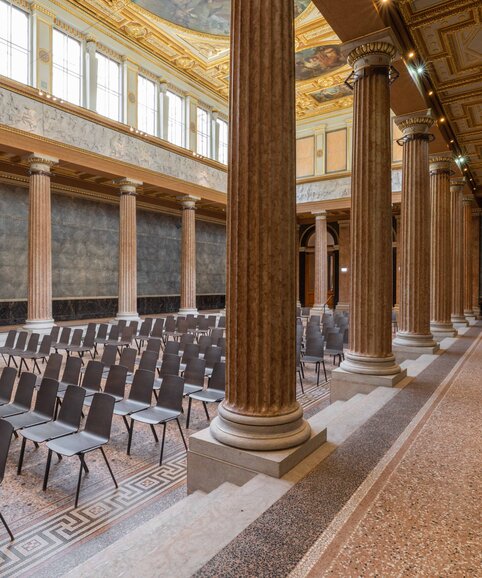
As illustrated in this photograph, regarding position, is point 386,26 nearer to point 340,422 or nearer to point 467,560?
point 340,422

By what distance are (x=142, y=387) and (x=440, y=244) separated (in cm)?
792

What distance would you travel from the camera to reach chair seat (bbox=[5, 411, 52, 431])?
4383mm

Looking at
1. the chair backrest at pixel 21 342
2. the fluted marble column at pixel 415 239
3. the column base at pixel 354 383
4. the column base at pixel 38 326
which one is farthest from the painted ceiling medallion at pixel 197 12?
the column base at pixel 354 383

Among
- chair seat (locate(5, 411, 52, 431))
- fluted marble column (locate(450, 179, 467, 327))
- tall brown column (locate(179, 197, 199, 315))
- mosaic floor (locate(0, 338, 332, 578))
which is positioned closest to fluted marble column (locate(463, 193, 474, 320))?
fluted marble column (locate(450, 179, 467, 327))

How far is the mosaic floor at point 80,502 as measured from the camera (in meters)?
2.88

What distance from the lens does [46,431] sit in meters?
4.18

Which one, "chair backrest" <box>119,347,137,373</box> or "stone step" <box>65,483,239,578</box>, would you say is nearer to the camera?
"stone step" <box>65,483,239,578</box>

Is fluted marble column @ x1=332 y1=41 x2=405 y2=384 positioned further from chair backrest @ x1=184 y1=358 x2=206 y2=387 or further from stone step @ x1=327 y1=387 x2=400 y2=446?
chair backrest @ x1=184 y1=358 x2=206 y2=387

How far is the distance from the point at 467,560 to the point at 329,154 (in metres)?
Answer: 20.3

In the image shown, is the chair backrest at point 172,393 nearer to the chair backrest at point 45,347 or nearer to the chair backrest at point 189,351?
the chair backrest at point 189,351

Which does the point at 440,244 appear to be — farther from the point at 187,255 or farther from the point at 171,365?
the point at 187,255

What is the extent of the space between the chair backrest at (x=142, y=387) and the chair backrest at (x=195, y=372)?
2.84ft

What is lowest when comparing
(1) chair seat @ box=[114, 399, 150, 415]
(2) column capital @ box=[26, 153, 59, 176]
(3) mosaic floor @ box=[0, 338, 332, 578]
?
(3) mosaic floor @ box=[0, 338, 332, 578]

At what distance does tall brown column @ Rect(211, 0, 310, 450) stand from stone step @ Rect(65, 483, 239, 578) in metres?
0.43
